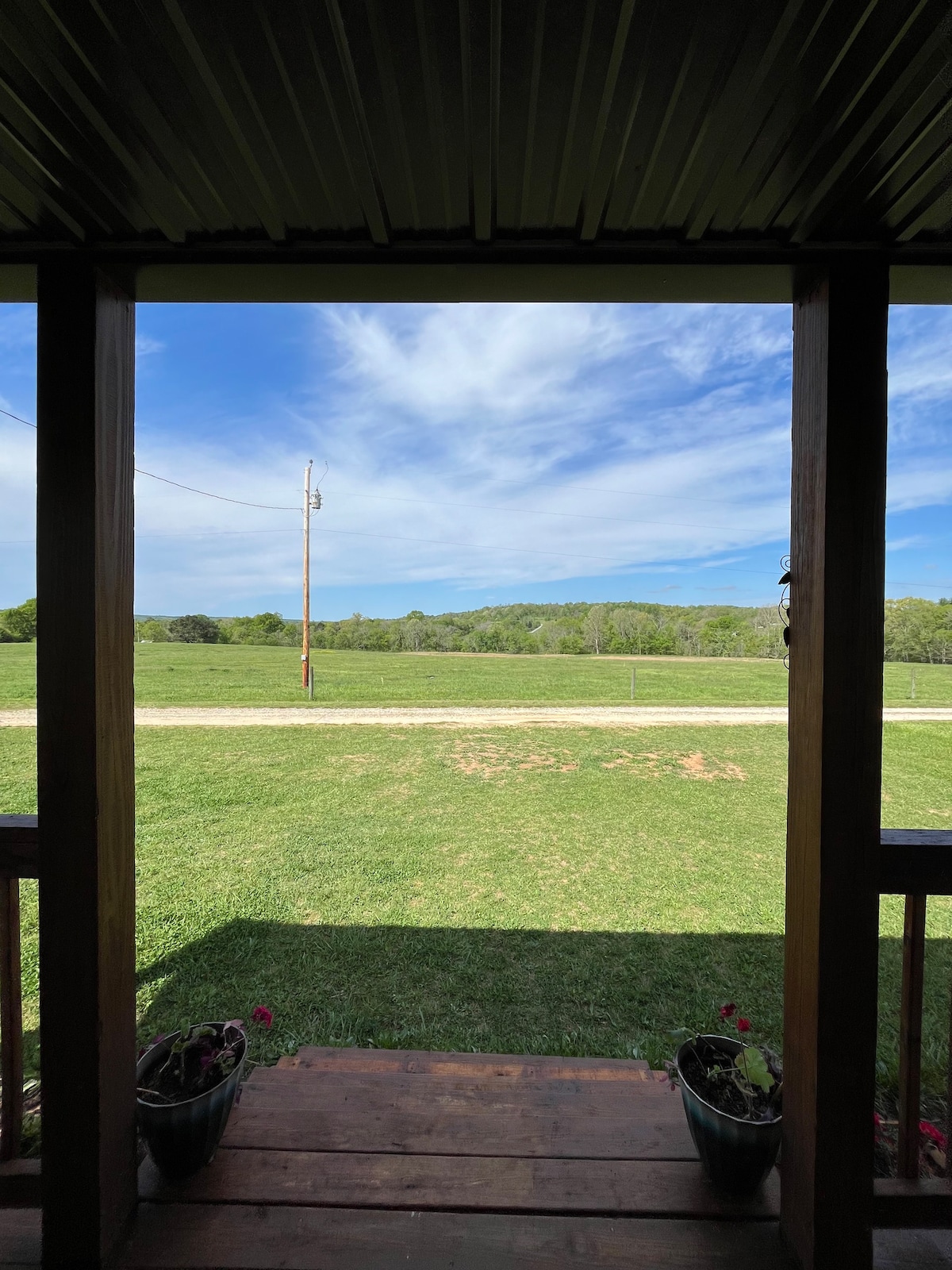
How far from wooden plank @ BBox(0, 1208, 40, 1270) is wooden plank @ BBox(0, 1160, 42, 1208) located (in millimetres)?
13

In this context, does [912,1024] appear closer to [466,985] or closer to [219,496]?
[466,985]

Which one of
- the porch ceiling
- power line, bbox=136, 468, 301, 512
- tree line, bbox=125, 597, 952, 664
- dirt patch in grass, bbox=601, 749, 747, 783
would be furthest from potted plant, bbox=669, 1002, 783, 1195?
power line, bbox=136, 468, 301, 512

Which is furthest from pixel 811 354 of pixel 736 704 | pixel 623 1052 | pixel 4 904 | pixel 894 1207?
pixel 736 704

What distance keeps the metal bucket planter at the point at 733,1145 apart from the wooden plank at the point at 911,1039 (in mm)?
298

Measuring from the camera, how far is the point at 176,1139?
115 cm

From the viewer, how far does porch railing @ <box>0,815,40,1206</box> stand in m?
1.14

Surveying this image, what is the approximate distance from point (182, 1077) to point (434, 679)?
40.0 feet

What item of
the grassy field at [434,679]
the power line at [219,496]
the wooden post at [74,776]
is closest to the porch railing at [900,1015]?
the wooden post at [74,776]

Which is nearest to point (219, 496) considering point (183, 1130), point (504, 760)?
point (504, 760)

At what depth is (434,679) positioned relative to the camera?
44.0 ft

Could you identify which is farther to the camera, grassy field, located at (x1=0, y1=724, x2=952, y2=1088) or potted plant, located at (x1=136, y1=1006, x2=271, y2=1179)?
grassy field, located at (x1=0, y1=724, x2=952, y2=1088)

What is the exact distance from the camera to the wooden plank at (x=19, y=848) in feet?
3.72

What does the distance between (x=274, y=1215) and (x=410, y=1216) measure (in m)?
0.31

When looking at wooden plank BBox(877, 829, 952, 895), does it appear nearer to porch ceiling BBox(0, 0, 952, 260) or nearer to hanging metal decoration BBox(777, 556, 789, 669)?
hanging metal decoration BBox(777, 556, 789, 669)
